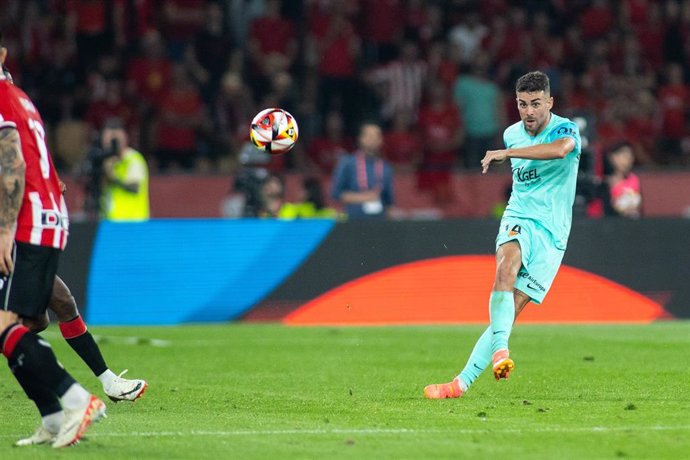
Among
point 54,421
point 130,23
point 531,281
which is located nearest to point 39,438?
A: point 54,421

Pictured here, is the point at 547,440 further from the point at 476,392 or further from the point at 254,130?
the point at 254,130

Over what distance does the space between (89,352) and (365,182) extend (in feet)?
27.4

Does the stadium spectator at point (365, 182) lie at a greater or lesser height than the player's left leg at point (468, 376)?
lesser

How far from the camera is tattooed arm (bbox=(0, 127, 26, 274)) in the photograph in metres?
6.86

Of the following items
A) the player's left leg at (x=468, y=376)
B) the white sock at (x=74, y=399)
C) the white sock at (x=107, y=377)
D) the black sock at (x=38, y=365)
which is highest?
the black sock at (x=38, y=365)

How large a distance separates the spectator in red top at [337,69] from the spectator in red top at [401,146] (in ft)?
2.97

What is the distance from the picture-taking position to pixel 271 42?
2092 cm

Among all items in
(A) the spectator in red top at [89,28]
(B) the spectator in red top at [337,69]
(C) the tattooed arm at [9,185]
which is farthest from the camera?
(B) the spectator in red top at [337,69]

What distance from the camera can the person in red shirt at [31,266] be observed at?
689 centimetres

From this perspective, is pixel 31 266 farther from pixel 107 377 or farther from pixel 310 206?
pixel 310 206

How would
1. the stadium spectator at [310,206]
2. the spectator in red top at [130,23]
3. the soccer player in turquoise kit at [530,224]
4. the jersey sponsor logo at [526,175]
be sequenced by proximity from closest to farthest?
1. the soccer player in turquoise kit at [530,224]
2. the jersey sponsor logo at [526,175]
3. the stadium spectator at [310,206]
4. the spectator in red top at [130,23]

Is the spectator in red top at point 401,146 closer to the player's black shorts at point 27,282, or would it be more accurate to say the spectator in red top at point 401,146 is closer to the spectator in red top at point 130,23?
the spectator in red top at point 130,23

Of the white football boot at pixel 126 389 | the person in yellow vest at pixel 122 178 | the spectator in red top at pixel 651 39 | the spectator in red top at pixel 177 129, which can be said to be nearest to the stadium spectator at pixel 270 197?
the person in yellow vest at pixel 122 178

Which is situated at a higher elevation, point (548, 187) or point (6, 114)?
point (6, 114)
